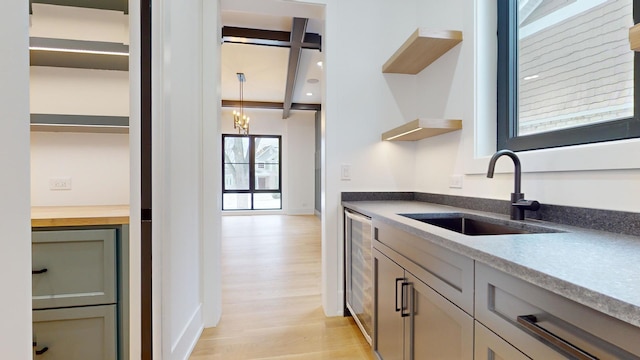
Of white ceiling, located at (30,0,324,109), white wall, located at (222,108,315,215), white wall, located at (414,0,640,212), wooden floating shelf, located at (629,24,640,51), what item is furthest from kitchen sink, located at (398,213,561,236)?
white wall, located at (222,108,315,215)

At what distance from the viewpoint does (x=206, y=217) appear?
2.18 meters

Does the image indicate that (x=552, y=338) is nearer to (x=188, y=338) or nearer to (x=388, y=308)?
(x=388, y=308)

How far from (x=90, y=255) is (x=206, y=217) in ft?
2.63

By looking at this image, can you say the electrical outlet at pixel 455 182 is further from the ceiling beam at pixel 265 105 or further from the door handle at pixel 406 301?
the ceiling beam at pixel 265 105

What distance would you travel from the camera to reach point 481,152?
1.81m

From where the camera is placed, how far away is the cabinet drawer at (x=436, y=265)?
2.98 feet

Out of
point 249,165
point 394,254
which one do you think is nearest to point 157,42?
point 394,254

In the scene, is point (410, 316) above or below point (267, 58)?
below

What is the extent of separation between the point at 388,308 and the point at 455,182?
3.24 ft

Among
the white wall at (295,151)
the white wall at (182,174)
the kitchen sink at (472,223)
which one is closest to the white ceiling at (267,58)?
the white wall at (182,174)

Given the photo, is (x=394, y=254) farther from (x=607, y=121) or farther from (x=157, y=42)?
(x=157, y=42)

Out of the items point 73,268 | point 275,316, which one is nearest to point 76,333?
point 73,268

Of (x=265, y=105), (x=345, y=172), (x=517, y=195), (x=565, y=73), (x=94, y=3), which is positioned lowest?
(x=517, y=195)

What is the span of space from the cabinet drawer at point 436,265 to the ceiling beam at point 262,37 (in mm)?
3235
